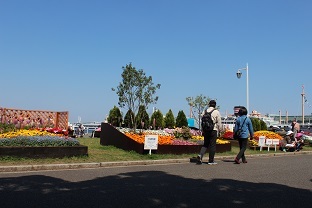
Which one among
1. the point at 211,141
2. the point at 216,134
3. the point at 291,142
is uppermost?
the point at 216,134

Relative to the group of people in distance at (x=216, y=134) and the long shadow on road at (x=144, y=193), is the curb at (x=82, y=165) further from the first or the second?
the long shadow on road at (x=144, y=193)

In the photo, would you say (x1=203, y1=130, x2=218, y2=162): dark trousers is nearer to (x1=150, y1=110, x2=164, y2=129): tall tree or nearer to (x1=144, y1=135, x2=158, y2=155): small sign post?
(x1=144, y1=135, x2=158, y2=155): small sign post

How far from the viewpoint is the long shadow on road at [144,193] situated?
539 centimetres

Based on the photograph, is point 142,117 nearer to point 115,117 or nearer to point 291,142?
point 115,117

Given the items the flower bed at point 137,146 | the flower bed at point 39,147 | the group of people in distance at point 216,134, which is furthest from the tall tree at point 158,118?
the flower bed at point 39,147

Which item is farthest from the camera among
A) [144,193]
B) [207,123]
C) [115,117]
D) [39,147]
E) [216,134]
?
[115,117]

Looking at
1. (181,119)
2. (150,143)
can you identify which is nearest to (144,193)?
(150,143)

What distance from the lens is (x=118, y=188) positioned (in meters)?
6.59

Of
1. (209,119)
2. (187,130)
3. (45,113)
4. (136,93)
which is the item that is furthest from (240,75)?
(209,119)

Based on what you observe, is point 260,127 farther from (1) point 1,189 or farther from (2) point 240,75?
(1) point 1,189

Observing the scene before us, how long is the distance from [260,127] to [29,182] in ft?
116

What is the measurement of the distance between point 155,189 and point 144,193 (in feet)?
1.48

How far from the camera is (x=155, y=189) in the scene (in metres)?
6.55

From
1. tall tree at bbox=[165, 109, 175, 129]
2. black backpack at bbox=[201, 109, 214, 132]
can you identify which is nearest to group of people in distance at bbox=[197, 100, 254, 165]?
black backpack at bbox=[201, 109, 214, 132]
